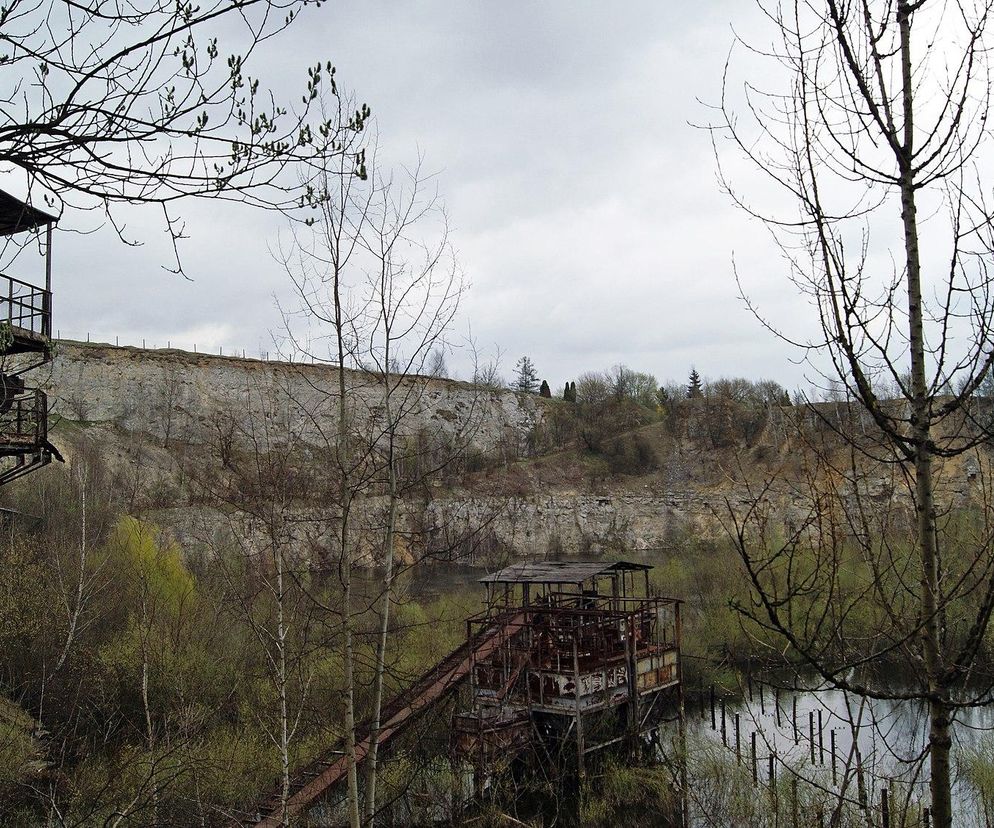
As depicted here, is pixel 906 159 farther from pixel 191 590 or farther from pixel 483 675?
pixel 191 590

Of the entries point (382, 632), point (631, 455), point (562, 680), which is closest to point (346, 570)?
point (382, 632)

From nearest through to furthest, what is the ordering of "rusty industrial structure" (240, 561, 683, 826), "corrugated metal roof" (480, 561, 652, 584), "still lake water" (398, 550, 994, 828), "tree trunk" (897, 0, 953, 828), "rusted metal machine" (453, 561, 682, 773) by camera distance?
"tree trunk" (897, 0, 953, 828) < "still lake water" (398, 550, 994, 828) < "rusty industrial structure" (240, 561, 683, 826) < "rusted metal machine" (453, 561, 682, 773) < "corrugated metal roof" (480, 561, 652, 584)

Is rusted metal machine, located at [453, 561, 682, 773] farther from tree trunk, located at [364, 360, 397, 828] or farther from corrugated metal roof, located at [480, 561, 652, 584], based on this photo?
tree trunk, located at [364, 360, 397, 828]

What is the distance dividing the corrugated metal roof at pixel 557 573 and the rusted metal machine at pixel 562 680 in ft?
0.09

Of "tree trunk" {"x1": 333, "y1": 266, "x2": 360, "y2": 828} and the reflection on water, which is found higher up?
"tree trunk" {"x1": 333, "y1": 266, "x2": 360, "y2": 828}

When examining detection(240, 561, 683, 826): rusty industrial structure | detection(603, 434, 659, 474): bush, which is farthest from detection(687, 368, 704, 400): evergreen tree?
detection(240, 561, 683, 826): rusty industrial structure

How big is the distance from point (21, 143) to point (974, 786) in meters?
19.0

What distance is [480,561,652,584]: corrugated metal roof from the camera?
1845cm

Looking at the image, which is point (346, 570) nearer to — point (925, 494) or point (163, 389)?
point (925, 494)

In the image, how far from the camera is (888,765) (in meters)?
18.1

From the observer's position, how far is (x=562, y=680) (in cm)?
1811

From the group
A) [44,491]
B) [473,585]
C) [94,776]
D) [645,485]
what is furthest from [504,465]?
[94,776]

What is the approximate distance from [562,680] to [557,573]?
2652 mm

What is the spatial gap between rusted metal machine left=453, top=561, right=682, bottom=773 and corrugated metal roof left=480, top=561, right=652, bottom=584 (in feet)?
0.09
